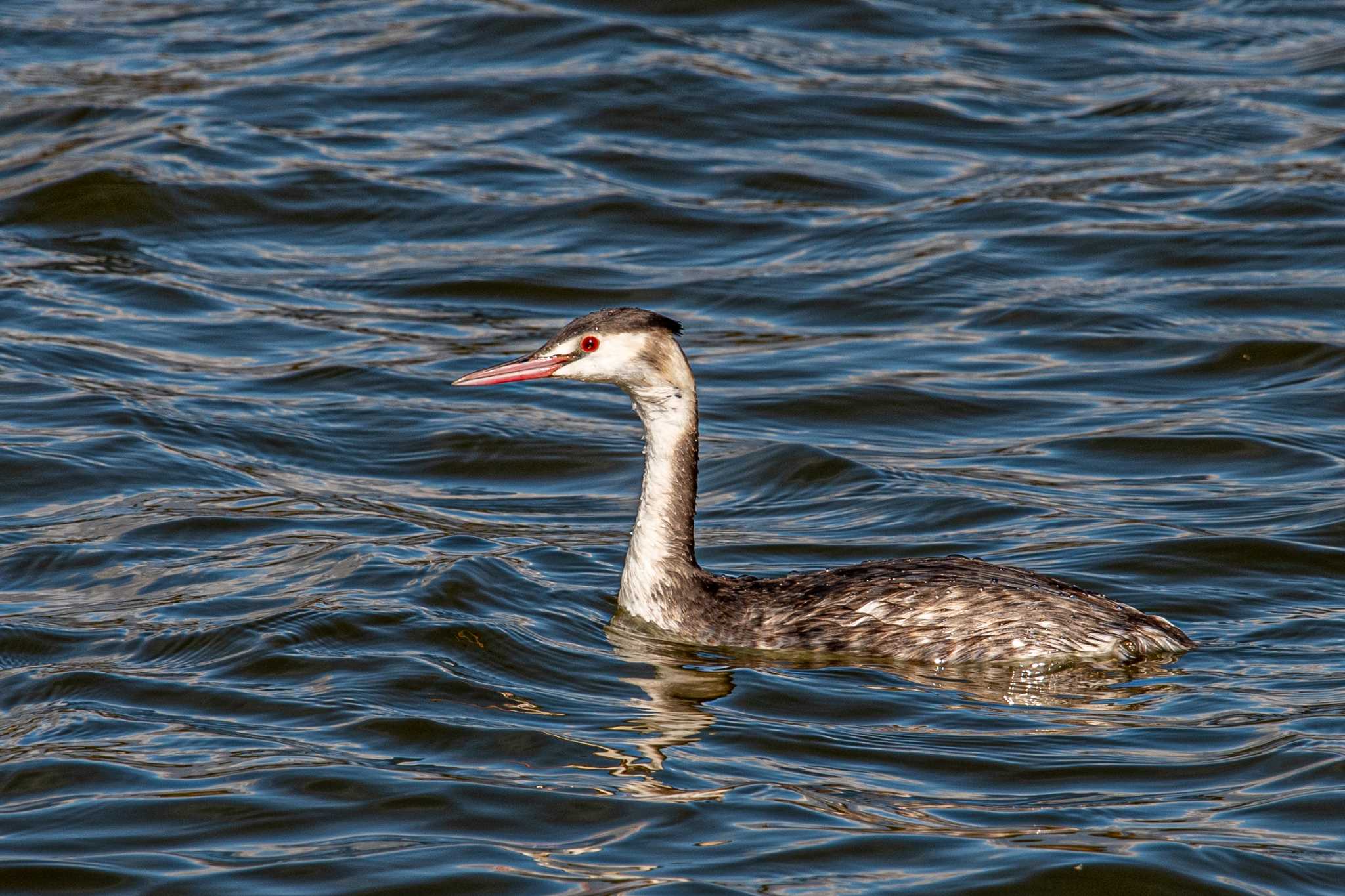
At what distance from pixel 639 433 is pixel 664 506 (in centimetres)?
299

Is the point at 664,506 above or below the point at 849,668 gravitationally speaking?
above

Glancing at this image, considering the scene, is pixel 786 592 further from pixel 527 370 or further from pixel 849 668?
pixel 527 370

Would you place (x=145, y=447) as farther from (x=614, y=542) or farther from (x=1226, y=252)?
(x=1226, y=252)

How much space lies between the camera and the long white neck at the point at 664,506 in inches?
365

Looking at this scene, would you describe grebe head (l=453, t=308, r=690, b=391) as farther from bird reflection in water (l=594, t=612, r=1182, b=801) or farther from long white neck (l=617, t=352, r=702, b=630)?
bird reflection in water (l=594, t=612, r=1182, b=801)

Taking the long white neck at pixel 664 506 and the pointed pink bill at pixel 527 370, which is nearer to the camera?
the pointed pink bill at pixel 527 370

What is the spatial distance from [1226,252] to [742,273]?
3.38m

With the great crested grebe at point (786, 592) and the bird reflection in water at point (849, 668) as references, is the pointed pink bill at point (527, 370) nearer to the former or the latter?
the great crested grebe at point (786, 592)

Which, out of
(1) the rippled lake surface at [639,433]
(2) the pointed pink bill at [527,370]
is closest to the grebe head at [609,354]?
(2) the pointed pink bill at [527,370]

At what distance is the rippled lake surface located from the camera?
7.29m

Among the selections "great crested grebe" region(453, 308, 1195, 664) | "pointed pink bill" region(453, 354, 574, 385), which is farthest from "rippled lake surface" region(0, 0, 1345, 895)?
"pointed pink bill" region(453, 354, 574, 385)

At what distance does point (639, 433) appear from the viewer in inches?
488

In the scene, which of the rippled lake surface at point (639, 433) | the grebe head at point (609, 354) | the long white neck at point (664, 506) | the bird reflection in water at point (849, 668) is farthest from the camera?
the long white neck at point (664, 506)

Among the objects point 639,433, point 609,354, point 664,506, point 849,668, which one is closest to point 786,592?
point 849,668
